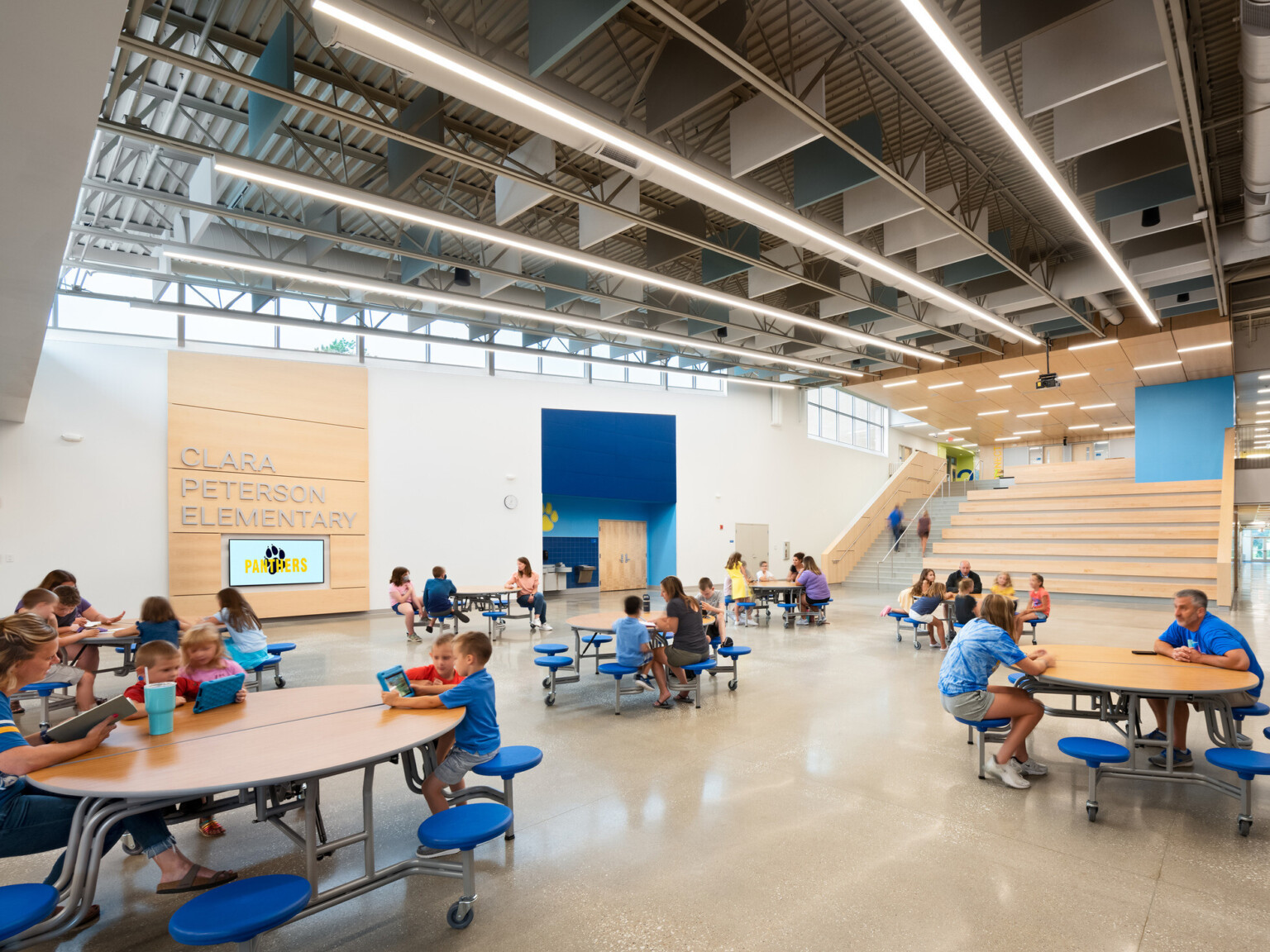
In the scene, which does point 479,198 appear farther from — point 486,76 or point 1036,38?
point 1036,38

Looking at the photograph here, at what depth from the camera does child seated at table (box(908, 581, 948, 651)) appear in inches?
356

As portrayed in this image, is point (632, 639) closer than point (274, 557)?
Yes

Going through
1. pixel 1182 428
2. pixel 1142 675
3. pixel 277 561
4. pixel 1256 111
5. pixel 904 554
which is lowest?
pixel 904 554

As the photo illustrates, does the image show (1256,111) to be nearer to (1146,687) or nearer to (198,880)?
(1146,687)

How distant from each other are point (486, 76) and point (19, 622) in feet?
13.1

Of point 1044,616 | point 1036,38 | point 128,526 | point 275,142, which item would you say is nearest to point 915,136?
point 1036,38

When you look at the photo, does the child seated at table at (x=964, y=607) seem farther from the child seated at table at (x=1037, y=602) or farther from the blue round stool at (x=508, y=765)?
the blue round stool at (x=508, y=765)

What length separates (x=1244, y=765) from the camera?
340 centimetres

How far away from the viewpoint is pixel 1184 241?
9109mm

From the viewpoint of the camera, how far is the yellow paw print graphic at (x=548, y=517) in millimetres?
17109

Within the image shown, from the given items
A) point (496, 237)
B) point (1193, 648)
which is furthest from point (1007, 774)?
point (496, 237)

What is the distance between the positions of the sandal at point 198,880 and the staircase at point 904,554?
16866 millimetres

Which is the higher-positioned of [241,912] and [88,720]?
[88,720]

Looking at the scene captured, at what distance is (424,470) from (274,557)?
325cm
